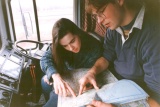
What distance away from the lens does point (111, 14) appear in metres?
0.98

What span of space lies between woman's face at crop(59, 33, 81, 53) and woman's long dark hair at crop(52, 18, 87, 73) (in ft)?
0.07

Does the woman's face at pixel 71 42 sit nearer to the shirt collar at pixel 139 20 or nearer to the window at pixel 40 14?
the window at pixel 40 14

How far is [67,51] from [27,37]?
0.50 m

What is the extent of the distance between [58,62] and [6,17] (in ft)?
2.09

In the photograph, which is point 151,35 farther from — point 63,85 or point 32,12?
point 32,12

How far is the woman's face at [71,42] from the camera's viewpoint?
1325 millimetres

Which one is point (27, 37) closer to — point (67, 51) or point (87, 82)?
point (67, 51)

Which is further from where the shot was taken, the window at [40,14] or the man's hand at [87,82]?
the window at [40,14]

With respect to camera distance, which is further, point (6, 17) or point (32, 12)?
point (6, 17)

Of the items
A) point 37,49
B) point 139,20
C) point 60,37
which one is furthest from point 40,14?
point 139,20

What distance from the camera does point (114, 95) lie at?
0.88m

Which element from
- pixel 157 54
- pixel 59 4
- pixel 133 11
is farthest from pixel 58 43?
pixel 157 54

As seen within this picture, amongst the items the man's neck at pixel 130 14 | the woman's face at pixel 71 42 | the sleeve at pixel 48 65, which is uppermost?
the man's neck at pixel 130 14

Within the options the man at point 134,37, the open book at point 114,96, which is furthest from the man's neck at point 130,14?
the open book at point 114,96
